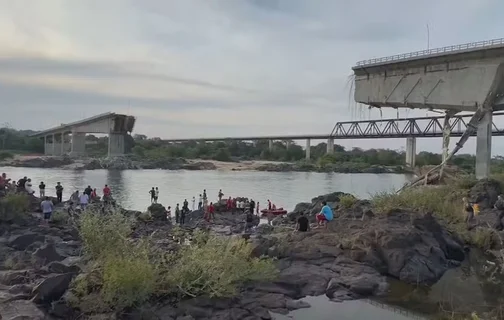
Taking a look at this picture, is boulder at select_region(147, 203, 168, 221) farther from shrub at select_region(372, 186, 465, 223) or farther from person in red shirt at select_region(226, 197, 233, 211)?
shrub at select_region(372, 186, 465, 223)

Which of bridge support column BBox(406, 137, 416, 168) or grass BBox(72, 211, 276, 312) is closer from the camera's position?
grass BBox(72, 211, 276, 312)

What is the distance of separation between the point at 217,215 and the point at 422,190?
1217 centimetres

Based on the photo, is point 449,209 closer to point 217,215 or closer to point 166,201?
point 217,215

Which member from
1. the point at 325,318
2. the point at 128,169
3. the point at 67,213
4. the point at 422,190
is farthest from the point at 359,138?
the point at 325,318

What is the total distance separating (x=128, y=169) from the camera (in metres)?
103

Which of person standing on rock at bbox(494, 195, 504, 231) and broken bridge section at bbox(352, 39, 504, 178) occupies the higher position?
broken bridge section at bbox(352, 39, 504, 178)

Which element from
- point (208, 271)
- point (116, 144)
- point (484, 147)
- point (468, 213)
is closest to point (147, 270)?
point (208, 271)

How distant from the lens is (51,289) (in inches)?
474

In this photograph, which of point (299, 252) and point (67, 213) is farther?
point (67, 213)

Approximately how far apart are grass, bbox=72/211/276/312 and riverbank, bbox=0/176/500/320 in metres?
0.07

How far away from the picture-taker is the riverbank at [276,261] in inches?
476

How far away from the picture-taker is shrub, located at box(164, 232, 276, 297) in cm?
1270

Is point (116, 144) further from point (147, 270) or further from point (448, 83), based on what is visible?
point (147, 270)

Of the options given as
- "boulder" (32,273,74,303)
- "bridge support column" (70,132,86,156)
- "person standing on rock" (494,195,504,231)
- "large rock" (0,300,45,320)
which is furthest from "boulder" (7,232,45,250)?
"bridge support column" (70,132,86,156)
